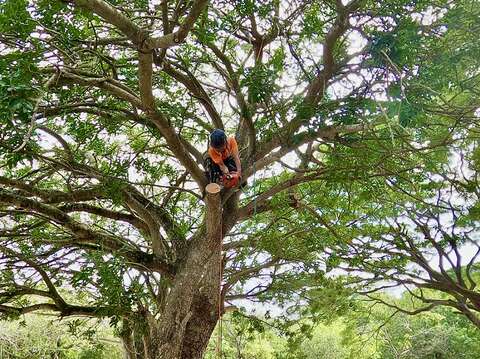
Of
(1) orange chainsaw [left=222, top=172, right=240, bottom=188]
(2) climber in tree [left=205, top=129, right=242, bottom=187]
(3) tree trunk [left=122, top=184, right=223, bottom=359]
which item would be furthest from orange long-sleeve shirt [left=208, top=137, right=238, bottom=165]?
(3) tree trunk [left=122, top=184, right=223, bottom=359]

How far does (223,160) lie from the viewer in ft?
14.6

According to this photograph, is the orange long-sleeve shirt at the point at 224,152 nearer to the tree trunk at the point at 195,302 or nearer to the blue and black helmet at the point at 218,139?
the blue and black helmet at the point at 218,139

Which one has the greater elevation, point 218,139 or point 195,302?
point 218,139

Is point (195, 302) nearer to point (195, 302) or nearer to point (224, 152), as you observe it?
point (195, 302)

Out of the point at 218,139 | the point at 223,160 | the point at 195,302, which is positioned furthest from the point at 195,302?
the point at 218,139

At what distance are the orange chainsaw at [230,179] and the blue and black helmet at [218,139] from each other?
14.3 inches

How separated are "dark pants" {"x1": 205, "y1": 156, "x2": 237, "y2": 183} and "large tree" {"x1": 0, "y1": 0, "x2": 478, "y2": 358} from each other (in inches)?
5.9

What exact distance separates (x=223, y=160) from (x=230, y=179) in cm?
21

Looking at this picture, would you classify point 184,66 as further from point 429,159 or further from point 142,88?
point 429,159

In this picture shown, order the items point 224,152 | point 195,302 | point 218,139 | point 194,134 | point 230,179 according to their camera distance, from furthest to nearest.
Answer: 1. point 194,134
2. point 195,302
3. point 230,179
4. point 224,152
5. point 218,139

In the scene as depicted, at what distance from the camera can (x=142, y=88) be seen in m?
3.45

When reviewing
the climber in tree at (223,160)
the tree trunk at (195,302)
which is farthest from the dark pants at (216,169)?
the tree trunk at (195,302)

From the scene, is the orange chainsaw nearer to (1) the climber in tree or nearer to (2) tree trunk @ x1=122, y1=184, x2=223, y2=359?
(1) the climber in tree

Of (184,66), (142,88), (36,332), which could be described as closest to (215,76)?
(184,66)
